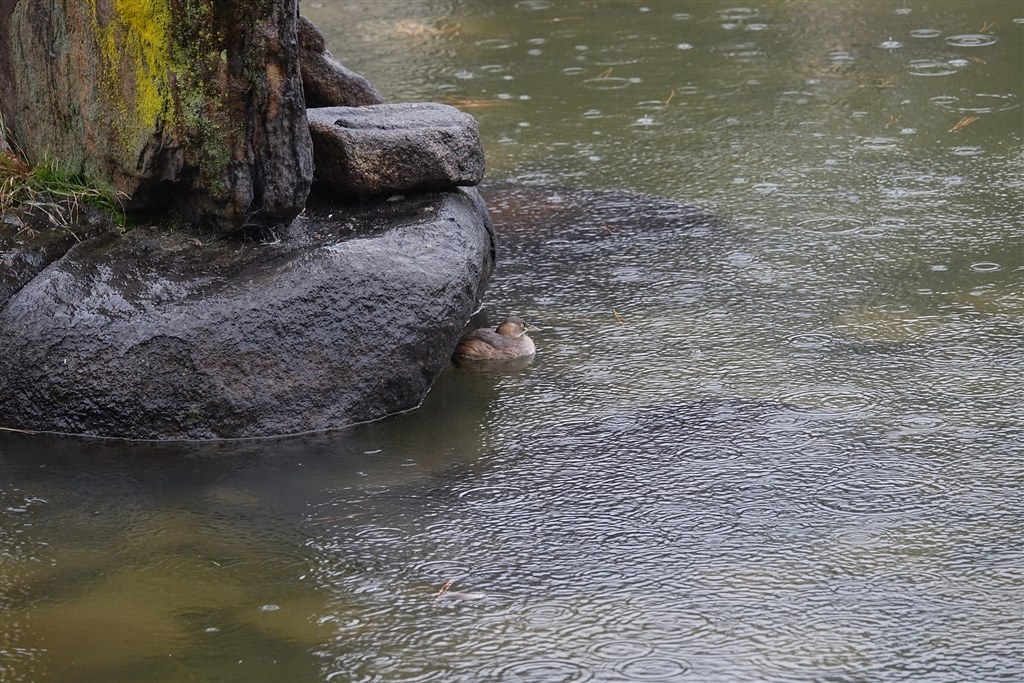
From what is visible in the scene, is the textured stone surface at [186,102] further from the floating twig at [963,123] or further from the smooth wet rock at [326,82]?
the floating twig at [963,123]

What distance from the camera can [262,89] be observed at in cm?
429

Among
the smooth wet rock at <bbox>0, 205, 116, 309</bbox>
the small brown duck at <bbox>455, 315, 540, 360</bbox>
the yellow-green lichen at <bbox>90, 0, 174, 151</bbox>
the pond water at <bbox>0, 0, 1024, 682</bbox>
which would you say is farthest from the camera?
the small brown duck at <bbox>455, 315, 540, 360</bbox>

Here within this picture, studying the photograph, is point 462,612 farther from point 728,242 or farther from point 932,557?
point 728,242

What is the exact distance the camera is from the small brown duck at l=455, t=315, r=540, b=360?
4.71 m

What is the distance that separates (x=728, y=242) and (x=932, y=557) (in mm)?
2654

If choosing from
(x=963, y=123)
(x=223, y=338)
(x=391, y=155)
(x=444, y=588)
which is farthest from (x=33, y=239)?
(x=963, y=123)

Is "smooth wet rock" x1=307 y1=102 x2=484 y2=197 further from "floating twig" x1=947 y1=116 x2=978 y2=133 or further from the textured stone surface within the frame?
"floating twig" x1=947 y1=116 x2=978 y2=133

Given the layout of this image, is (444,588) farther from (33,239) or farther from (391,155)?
(33,239)

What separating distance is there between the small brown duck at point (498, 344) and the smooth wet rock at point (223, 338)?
234 mm

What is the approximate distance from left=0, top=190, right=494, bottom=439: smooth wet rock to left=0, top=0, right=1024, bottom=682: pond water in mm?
121

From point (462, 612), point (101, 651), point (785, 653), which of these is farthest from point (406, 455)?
point (785, 653)

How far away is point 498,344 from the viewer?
4.71m

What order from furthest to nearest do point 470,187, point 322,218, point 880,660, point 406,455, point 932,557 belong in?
point 470,187
point 322,218
point 406,455
point 932,557
point 880,660

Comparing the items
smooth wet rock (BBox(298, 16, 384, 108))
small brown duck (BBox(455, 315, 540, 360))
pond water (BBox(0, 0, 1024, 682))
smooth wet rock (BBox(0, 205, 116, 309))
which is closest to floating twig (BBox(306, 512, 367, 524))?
pond water (BBox(0, 0, 1024, 682))
